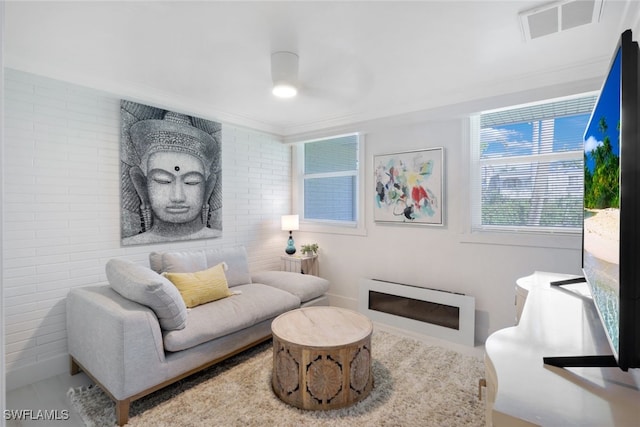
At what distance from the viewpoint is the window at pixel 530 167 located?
263 centimetres

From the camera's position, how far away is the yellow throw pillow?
262cm

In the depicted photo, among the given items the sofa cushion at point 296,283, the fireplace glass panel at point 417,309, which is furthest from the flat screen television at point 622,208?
→ the sofa cushion at point 296,283

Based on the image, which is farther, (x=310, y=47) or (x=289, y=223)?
(x=289, y=223)

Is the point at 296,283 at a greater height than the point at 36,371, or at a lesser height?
greater

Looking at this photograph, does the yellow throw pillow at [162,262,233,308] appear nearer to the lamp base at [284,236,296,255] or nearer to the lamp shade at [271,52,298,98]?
the lamp base at [284,236,296,255]

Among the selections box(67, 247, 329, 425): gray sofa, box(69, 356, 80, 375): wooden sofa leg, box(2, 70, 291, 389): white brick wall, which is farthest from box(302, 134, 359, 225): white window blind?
box(69, 356, 80, 375): wooden sofa leg

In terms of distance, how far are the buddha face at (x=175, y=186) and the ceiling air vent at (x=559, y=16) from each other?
2949 mm

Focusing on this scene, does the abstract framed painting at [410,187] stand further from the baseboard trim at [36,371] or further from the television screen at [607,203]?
the baseboard trim at [36,371]

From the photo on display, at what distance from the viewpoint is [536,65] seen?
2.46 m

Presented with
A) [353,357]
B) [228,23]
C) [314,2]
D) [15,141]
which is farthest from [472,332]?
[15,141]

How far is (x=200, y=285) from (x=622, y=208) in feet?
8.70

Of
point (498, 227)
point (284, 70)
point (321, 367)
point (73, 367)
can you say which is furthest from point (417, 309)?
point (73, 367)

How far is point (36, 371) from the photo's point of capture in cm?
241

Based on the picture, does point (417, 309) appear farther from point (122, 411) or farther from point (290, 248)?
point (122, 411)
